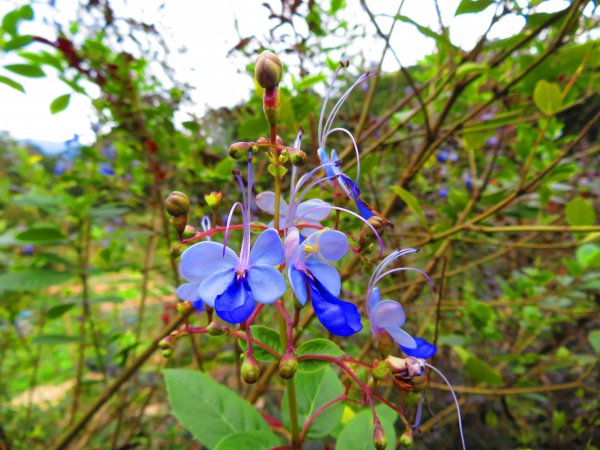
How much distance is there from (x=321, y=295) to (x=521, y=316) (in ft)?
5.10

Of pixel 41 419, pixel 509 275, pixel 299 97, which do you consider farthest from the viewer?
pixel 41 419

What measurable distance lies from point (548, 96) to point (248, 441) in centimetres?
98

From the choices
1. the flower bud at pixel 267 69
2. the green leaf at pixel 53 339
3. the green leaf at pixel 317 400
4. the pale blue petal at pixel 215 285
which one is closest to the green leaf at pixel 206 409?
the green leaf at pixel 317 400

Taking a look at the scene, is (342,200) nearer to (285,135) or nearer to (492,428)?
(285,135)

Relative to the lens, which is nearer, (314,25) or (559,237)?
(314,25)

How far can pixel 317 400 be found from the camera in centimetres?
76

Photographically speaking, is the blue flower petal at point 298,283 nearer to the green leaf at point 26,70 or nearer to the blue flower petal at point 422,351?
the blue flower petal at point 422,351

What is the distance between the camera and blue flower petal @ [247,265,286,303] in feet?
1.49

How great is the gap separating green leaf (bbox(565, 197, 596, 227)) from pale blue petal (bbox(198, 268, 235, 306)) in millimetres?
847

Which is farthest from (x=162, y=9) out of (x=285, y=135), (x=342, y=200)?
(x=342, y=200)

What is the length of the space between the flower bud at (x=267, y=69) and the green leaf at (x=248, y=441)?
48cm

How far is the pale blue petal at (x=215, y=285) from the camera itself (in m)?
0.48

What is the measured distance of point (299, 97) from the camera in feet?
3.18

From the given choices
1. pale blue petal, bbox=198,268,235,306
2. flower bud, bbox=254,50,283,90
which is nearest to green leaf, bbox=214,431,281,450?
pale blue petal, bbox=198,268,235,306
